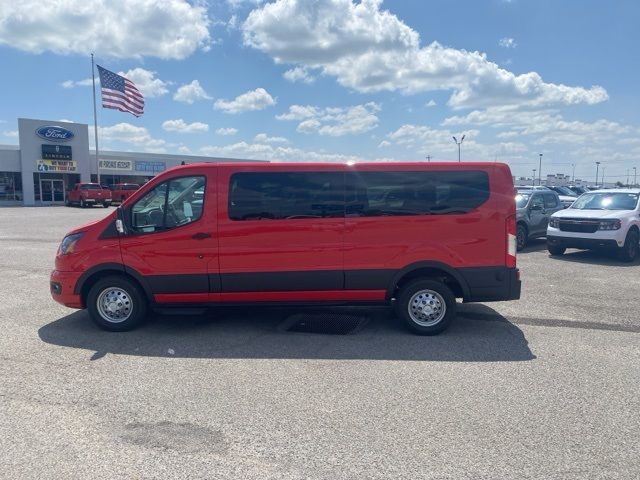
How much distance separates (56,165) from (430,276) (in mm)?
43643

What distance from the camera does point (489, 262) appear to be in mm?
6281

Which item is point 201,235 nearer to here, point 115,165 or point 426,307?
point 426,307

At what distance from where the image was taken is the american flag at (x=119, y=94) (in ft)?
113

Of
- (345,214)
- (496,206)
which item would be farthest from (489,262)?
(345,214)

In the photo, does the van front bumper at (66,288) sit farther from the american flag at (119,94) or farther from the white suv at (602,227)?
the american flag at (119,94)

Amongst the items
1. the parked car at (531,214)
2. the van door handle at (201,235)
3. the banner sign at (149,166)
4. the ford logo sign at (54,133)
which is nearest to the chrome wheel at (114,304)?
the van door handle at (201,235)

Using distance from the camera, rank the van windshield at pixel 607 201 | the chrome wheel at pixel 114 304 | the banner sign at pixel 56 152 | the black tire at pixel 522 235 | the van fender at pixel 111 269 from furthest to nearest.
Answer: the banner sign at pixel 56 152 < the black tire at pixel 522 235 < the van windshield at pixel 607 201 < the chrome wheel at pixel 114 304 < the van fender at pixel 111 269

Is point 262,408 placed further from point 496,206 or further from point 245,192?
point 496,206

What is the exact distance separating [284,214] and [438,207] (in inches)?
74.4

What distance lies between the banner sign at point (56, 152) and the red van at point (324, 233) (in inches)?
1610

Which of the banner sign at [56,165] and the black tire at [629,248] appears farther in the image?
the banner sign at [56,165]

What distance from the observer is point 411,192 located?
6.28 metres

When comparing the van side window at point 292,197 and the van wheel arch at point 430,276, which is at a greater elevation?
the van side window at point 292,197

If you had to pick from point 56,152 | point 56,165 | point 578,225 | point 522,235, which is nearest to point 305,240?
point 578,225
